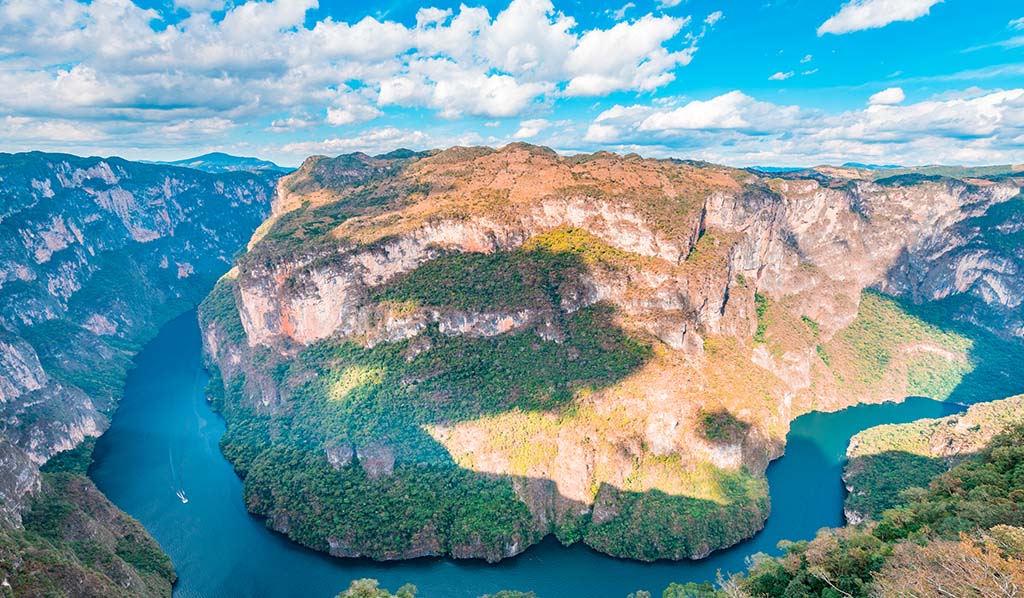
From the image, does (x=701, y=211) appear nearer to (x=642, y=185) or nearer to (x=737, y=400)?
(x=642, y=185)

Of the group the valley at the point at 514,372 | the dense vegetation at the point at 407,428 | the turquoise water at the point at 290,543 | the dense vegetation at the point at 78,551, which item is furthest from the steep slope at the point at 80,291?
the dense vegetation at the point at 407,428

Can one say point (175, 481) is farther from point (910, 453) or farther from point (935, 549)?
point (910, 453)

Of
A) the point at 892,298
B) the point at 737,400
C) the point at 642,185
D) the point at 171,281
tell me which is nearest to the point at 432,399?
the point at 737,400

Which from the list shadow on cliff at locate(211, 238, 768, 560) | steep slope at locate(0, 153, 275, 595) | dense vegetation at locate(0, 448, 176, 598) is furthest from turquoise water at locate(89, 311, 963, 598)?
steep slope at locate(0, 153, 275, 595)

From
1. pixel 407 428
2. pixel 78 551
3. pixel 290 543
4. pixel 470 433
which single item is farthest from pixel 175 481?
pixel 470 433

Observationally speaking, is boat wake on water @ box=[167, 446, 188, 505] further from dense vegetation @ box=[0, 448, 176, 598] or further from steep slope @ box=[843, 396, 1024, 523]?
steep slope @ box=[843, 396, 1024, 523]
